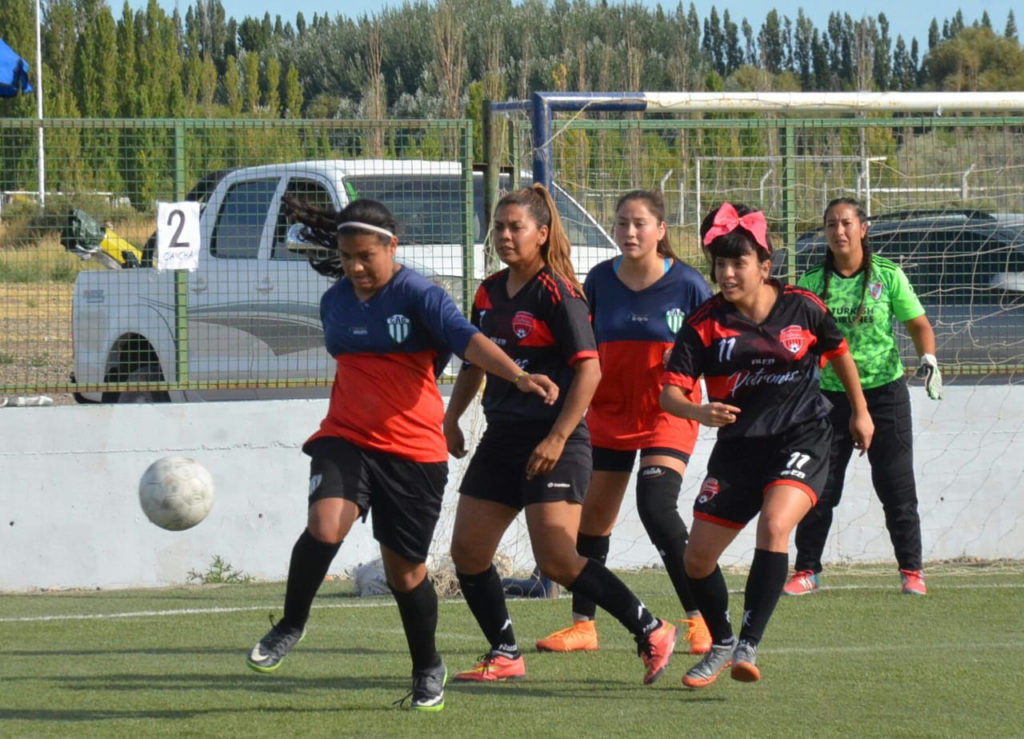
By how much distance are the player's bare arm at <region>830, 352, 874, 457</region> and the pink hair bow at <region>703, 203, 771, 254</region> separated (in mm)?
574

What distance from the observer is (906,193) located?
10.1 m

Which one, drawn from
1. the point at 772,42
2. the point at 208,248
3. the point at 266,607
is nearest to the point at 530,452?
the point at 266,607

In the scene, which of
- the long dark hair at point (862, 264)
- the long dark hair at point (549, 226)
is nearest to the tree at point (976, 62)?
the long dark hair at point (862, 264)

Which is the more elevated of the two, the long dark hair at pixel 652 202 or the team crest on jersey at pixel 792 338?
the long dark hair at pixel 652 202

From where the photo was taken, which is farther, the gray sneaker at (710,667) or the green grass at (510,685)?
the gray sneaker at (710,667)

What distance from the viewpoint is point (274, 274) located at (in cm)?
981

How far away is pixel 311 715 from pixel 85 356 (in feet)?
15.8

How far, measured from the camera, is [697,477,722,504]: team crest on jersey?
5.92m

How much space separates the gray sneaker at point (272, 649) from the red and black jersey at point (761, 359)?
168 centimetres

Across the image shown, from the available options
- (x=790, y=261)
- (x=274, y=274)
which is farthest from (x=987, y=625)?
(x=274, y=274)

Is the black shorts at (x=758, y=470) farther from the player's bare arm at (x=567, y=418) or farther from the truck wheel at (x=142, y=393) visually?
the truck wheel at (x=142, y=393)

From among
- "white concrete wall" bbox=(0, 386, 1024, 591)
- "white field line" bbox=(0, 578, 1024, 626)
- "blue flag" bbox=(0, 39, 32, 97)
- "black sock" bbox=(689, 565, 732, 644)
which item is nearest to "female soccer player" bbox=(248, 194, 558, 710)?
"black sock" bbox=(689, 565, 732, 644)

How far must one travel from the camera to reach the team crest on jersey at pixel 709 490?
5922 millimetres

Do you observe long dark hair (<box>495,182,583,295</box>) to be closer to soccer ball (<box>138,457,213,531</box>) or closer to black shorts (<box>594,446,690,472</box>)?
black shorts (<box>594,446,690,472</box>)
